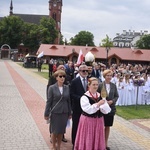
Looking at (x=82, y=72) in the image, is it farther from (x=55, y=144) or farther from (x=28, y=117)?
(x=28, y=117)

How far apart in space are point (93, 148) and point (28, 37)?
7980cm

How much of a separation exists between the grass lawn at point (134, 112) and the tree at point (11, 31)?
72995 mm

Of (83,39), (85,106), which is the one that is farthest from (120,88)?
(83,39)

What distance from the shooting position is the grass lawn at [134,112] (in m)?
11.1

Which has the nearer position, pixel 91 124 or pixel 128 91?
pixel 91 124

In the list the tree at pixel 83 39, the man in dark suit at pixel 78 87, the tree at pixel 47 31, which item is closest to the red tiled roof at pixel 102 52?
the tree at pixel 47 31

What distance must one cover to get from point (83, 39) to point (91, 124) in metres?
99.4

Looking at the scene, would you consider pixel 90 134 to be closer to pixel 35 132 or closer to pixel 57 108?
pixel 57 108

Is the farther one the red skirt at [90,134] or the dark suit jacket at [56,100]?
the dark suit jacket at [56,100]

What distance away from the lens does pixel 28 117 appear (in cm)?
1023

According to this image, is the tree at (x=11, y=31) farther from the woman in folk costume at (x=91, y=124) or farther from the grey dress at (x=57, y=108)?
the woman in folk costume at (x=91, y=124)

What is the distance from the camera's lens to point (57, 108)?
620 cm

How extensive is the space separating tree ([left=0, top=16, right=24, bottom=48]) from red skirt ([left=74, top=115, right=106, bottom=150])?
79.5 meters

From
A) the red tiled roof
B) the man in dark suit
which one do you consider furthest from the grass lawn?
the red tiled roof
